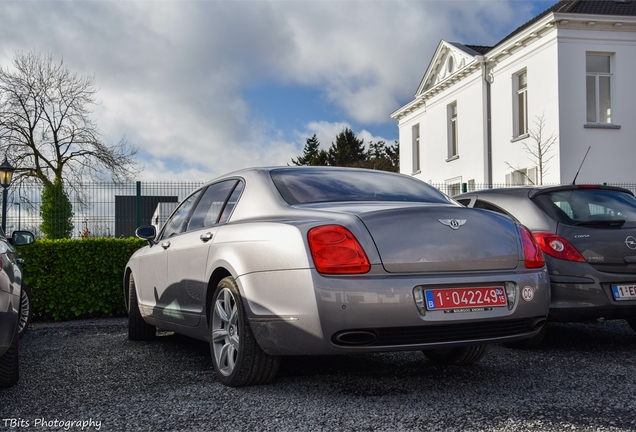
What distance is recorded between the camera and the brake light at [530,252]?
4.20 metres

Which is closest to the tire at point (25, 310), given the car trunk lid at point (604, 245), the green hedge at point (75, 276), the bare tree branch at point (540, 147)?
the green hedge at point (75, 276)

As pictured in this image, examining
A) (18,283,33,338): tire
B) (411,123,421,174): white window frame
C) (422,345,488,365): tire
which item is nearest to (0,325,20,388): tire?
(18,283,33,338): tire

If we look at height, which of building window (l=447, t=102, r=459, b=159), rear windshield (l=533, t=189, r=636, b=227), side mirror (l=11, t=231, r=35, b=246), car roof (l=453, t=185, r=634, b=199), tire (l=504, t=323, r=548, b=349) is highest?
building window (l=447, t=102, r=459, b=159)

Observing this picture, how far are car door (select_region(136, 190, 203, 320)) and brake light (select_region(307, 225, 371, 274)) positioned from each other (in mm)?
2048

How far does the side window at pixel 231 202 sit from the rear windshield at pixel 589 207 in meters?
2.64

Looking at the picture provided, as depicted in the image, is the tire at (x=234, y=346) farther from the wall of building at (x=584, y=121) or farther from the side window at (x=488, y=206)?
the wall of building at (x=584, y=121)

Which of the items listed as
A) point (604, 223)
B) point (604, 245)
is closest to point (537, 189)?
point (604, 223)

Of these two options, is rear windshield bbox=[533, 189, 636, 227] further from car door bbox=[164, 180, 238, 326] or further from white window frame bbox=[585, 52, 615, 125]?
white window frame bbox=[585, 52, 615, 125]

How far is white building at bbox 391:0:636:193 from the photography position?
22.3 meters

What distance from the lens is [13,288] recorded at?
4227mm

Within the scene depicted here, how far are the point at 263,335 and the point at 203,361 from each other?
168cm

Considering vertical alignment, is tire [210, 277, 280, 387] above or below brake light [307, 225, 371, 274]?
below

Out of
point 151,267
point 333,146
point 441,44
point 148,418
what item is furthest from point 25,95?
point 333,146

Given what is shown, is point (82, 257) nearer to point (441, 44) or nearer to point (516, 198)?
point (516, 198)
